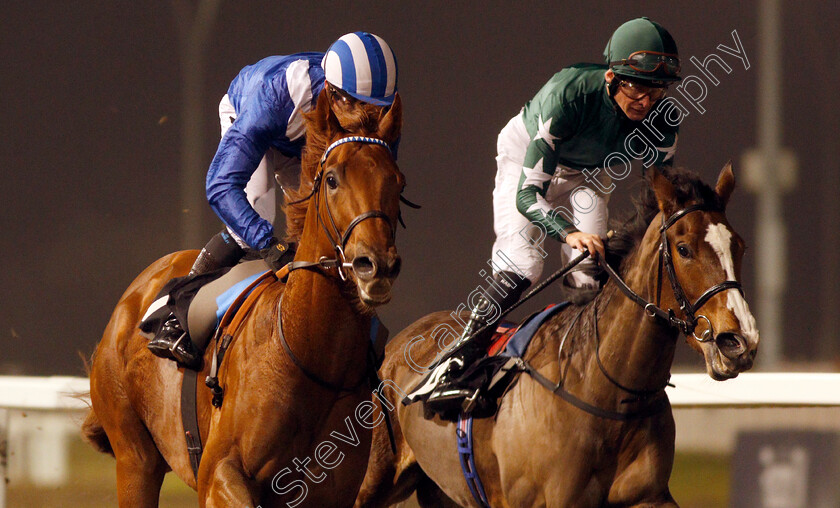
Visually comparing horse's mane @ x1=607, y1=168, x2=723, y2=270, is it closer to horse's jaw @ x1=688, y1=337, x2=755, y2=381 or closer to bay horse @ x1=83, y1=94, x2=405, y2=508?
horse's jaw @ x1=688, y1=337, x2=755, y2=381

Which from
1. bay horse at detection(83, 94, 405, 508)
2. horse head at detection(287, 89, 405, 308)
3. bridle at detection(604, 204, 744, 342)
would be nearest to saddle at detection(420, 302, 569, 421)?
bridle at detection(604, 204, 744, 342)

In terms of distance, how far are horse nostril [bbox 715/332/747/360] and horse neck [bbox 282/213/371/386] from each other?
0.92 m

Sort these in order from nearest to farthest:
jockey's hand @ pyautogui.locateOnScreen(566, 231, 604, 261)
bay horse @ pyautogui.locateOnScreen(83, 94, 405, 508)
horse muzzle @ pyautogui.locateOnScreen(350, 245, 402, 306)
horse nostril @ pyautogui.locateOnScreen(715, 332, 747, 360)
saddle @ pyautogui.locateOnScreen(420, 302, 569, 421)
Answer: horse muzzle @ pyautogui.locateOnScreen(350, 245, 402, 306) < bay horse @ pyautogui.locateOnScreen(83, 94, 405, 508) < horse nostril @ pyautogui.locateOnScreen(715, 332, 747, 360) < jockey's hand @ pyautogui.locateOnScreen(566, 231, 604, 261) < saddle @ pyautogui.locateOnScreen(420, 302, 569, 421)

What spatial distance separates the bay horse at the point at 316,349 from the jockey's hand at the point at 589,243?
0.89 meters

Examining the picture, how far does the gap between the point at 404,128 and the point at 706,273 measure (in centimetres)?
296

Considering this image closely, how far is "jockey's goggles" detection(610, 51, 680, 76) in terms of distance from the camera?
314 centimetres

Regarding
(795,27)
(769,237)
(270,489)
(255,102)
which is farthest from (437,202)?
(270,489)

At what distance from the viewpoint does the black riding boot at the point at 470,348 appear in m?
3.29

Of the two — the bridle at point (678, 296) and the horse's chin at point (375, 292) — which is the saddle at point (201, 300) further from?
the bridle at point (678, 296)

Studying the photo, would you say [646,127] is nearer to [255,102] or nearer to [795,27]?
[255,102]

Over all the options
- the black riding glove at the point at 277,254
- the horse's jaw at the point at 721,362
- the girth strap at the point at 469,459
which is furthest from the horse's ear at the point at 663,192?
the black riding glove at the point at 277,254

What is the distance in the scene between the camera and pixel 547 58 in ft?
17.7

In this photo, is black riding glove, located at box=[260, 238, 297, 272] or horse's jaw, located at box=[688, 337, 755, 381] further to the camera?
black riding glove, located at box=[260, 238, 297, 272]

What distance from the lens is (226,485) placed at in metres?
2.32
